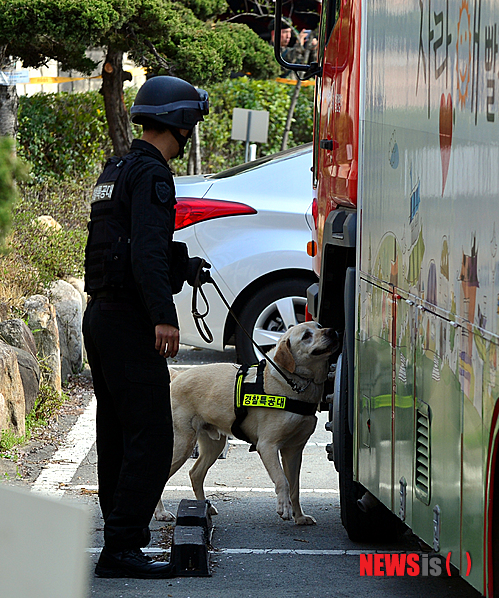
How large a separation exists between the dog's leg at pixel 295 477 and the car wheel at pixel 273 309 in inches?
124

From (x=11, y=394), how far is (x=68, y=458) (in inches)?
22.6

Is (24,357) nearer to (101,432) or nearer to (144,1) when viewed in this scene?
(101,432)

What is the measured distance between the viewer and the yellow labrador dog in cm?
491

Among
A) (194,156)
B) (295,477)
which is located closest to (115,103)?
(194,156)

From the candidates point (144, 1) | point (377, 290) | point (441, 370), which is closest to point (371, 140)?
point (377, 290)

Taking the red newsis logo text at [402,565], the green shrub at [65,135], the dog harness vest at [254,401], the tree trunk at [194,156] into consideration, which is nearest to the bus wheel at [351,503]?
the red newsis logo text at [402,565]

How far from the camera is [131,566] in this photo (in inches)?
157

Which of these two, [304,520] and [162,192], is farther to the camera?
[304,520]

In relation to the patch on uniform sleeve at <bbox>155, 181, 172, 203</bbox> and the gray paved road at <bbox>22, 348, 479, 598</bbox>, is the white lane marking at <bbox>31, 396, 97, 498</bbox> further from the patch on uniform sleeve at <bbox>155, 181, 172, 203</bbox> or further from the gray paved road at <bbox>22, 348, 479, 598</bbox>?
the patch on uniform sleeve at <bbox>155, 181, 172, 203</bbox>

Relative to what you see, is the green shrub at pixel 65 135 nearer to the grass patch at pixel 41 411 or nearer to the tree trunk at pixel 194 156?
the tree trunk at pixel 194 156

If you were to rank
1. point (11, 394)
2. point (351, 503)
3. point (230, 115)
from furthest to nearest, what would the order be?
1. point (230, 115)
2. point (11, 394)
3. point (351, 503)

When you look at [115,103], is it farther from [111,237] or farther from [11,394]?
[111,237]

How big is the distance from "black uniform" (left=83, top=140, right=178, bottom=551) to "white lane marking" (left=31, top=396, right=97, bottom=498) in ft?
4.87

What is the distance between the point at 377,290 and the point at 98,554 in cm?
187
